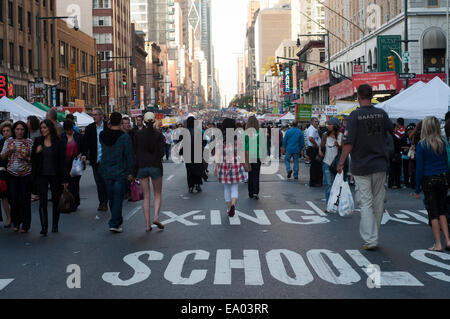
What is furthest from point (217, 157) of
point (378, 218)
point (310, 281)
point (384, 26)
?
point (384, 26)

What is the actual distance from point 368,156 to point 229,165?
12.8 feet

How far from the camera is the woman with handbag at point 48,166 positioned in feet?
31.4

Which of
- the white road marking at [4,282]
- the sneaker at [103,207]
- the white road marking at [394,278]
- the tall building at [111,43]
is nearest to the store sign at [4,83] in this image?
the sneaker at [103,207]

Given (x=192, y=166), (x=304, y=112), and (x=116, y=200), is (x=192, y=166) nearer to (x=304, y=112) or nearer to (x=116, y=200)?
(x=116, y=200)

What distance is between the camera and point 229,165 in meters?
11.5

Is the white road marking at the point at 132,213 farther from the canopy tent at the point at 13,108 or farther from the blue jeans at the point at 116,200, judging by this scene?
the canopy tent at the point at 13,108

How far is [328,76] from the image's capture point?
62125 millimetres

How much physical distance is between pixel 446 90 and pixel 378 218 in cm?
1081

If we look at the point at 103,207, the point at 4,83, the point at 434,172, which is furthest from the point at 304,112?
the point at 434,172

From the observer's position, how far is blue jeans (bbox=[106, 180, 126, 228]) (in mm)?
9664

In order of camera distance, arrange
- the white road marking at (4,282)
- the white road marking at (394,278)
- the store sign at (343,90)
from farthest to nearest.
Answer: the store sign at (343,90), the white road marking at (4,282), the white road marking at (394,278)

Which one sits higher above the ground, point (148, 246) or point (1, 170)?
point (1, 170)

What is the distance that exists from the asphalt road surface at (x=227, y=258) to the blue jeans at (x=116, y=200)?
23cm
